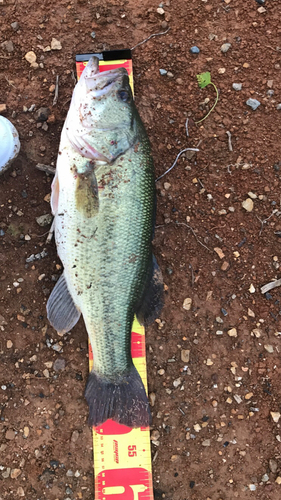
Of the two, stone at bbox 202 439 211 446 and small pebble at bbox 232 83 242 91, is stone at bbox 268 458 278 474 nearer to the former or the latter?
stone at bbox 202 439 211 446

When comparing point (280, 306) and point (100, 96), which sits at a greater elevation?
point (100, 96)

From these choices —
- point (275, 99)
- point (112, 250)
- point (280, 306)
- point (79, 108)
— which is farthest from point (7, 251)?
point (275, 99)

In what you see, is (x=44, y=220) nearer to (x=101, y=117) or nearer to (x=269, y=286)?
(x=101, y=117)

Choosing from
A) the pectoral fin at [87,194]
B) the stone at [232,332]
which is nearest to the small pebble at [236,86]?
the pectoral fin at [87,194]

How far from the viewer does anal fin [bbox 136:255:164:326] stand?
2385 millimetres

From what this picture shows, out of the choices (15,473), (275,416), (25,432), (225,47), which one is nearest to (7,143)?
(225,47)

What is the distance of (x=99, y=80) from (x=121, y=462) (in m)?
2.92

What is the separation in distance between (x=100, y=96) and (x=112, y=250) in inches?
41.8

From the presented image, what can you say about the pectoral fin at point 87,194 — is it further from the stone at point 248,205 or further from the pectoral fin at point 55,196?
the stone at point 248,205

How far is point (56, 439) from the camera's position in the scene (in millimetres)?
2621

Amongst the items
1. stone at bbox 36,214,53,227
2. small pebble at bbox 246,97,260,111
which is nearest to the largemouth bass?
stone at bbox 36,214,53,227

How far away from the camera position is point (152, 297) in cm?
242

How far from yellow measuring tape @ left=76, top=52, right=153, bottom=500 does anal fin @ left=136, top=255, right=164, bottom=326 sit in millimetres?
629

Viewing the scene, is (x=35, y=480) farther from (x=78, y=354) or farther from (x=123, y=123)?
(x=123, y=123)
